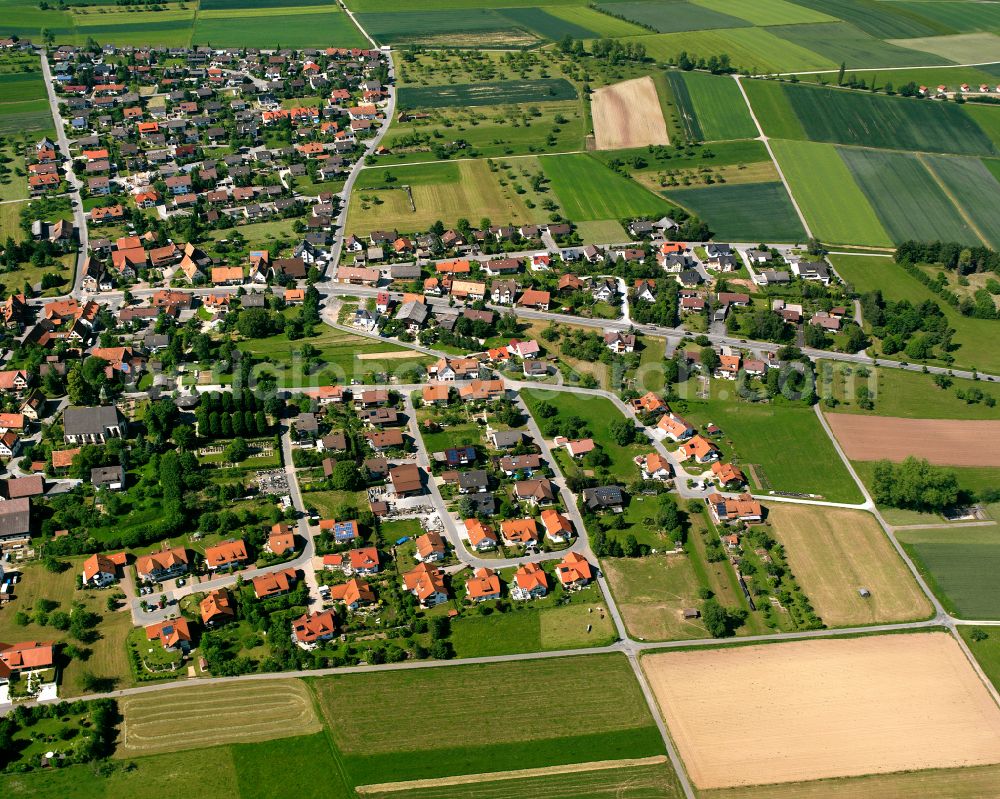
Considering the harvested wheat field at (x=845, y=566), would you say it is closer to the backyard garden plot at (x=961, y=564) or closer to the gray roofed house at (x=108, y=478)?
the backyard garden plot at (x=961, y=564)

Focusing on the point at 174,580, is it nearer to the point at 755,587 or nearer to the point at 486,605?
the point at 486,605

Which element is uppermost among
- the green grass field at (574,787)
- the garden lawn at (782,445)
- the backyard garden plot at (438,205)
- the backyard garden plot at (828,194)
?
the backyard garden plot at (828,194)

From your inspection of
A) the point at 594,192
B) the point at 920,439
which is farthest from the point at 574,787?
the point at 594,192

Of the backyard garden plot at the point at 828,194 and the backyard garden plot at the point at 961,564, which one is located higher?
the backyard garden plot at the point at 828,194

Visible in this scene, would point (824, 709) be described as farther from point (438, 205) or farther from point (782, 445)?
point (438, 205)

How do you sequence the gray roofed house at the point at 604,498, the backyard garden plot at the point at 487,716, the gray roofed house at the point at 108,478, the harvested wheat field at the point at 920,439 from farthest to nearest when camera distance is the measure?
1. the harvested wheat field at the point at 920,439
2. the gray roofed house at the point at 604,498
3. the gray roofed house at the point at 108,478
4. the backyard garden plot at the point at 487,716

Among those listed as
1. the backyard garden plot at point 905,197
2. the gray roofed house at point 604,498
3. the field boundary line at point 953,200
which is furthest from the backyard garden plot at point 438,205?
the gray roofed house at point 604,498

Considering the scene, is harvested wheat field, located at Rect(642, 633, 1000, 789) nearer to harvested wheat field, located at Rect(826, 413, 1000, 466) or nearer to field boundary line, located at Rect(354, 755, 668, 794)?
field boundary line, located at Rect(354, 755, 668, 794)
